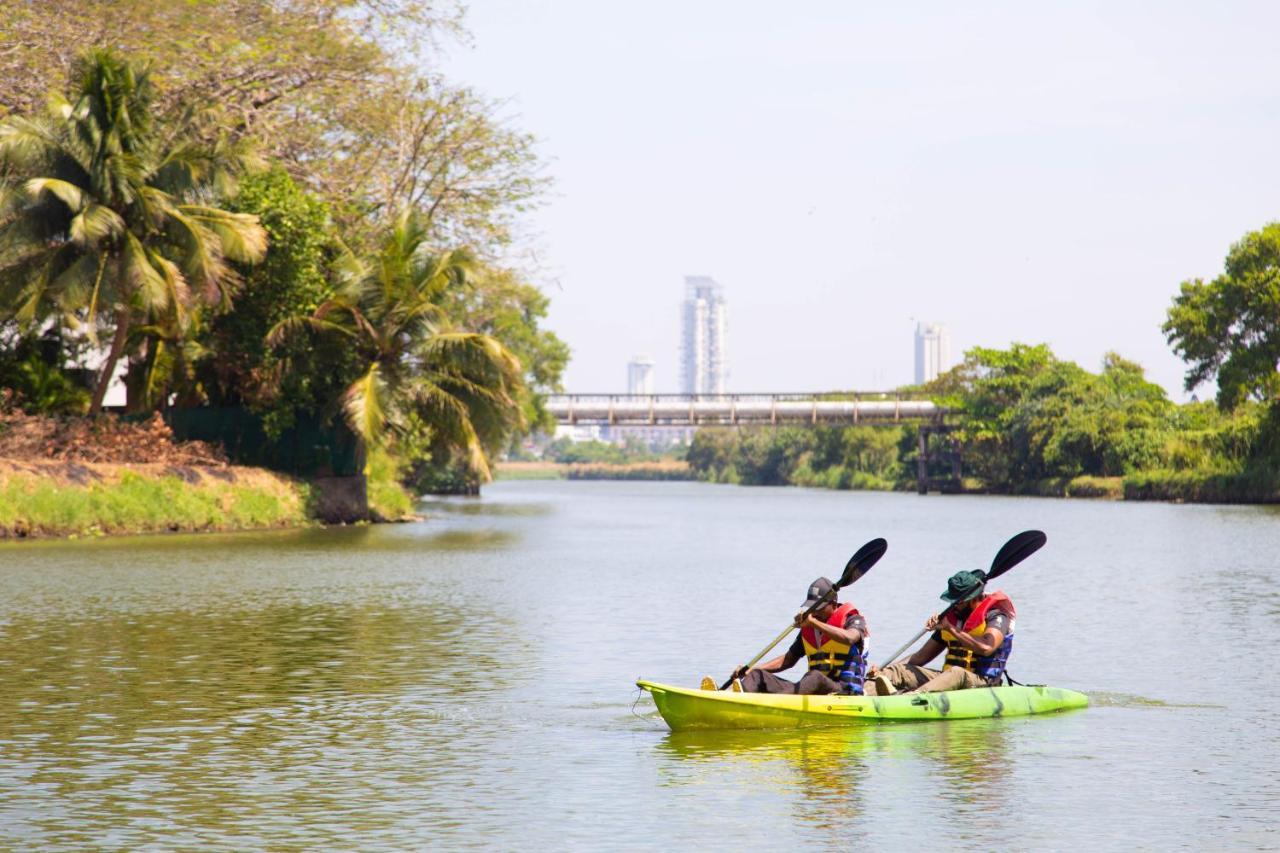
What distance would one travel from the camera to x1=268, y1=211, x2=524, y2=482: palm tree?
154 feet

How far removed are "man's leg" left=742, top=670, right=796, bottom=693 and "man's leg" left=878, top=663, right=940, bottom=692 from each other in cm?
109

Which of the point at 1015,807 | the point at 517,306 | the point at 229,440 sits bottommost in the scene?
the point at 1015,807

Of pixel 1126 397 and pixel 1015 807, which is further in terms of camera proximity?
pixel 1126 397

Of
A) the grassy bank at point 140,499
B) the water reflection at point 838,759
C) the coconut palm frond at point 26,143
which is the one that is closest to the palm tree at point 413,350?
the grassy bank at point 140,499

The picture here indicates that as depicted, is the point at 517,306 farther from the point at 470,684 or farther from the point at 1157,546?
the point at 470,684

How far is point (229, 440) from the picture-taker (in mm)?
48250

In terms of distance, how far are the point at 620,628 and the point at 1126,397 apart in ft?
278

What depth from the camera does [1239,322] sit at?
268ft

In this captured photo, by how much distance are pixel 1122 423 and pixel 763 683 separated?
8564 centimetres

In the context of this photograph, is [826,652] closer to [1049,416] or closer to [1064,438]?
[1064,438]

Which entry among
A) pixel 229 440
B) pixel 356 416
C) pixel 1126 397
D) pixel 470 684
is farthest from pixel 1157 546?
pixel 1126 397

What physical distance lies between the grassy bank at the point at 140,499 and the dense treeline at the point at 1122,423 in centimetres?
4585

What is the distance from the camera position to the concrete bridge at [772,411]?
12556cm

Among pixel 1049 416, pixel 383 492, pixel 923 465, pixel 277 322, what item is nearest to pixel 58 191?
pixel 277 322
